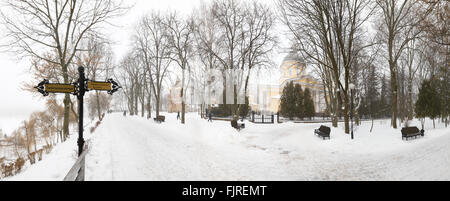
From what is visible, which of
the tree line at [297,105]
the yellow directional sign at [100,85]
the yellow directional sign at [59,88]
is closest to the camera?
the yellow directional sign at [59,88]

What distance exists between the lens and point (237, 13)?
16047 millimetres

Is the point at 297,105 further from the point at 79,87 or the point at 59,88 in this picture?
the point at 59,88

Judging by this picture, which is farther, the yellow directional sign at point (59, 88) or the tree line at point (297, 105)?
the tree line at point (297, 105)

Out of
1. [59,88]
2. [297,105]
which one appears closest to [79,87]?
[59,88]

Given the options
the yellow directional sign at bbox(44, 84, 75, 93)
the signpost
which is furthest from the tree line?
the yellow directional sign at bbox(44, 84, 75, 93)

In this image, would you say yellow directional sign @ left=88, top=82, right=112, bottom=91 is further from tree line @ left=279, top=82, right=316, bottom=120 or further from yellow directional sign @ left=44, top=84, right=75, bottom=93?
tree line @ left=279, top=82, right=316, bottom=120

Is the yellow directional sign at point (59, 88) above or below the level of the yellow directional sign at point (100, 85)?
below

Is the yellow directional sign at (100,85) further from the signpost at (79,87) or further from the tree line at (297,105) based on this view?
the tree line at (297,105)

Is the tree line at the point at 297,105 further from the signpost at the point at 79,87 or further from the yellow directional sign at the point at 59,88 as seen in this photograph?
the yellow directional sign at the point at 59,88

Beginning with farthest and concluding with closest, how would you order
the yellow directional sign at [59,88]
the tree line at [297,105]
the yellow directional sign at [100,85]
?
the tree line at [297,105] < the yellow directional sign at [100,85] < the yellow directional sign at [59,88]

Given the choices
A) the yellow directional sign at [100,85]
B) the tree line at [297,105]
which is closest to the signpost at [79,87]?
the yellow directional sign at [100,85]
